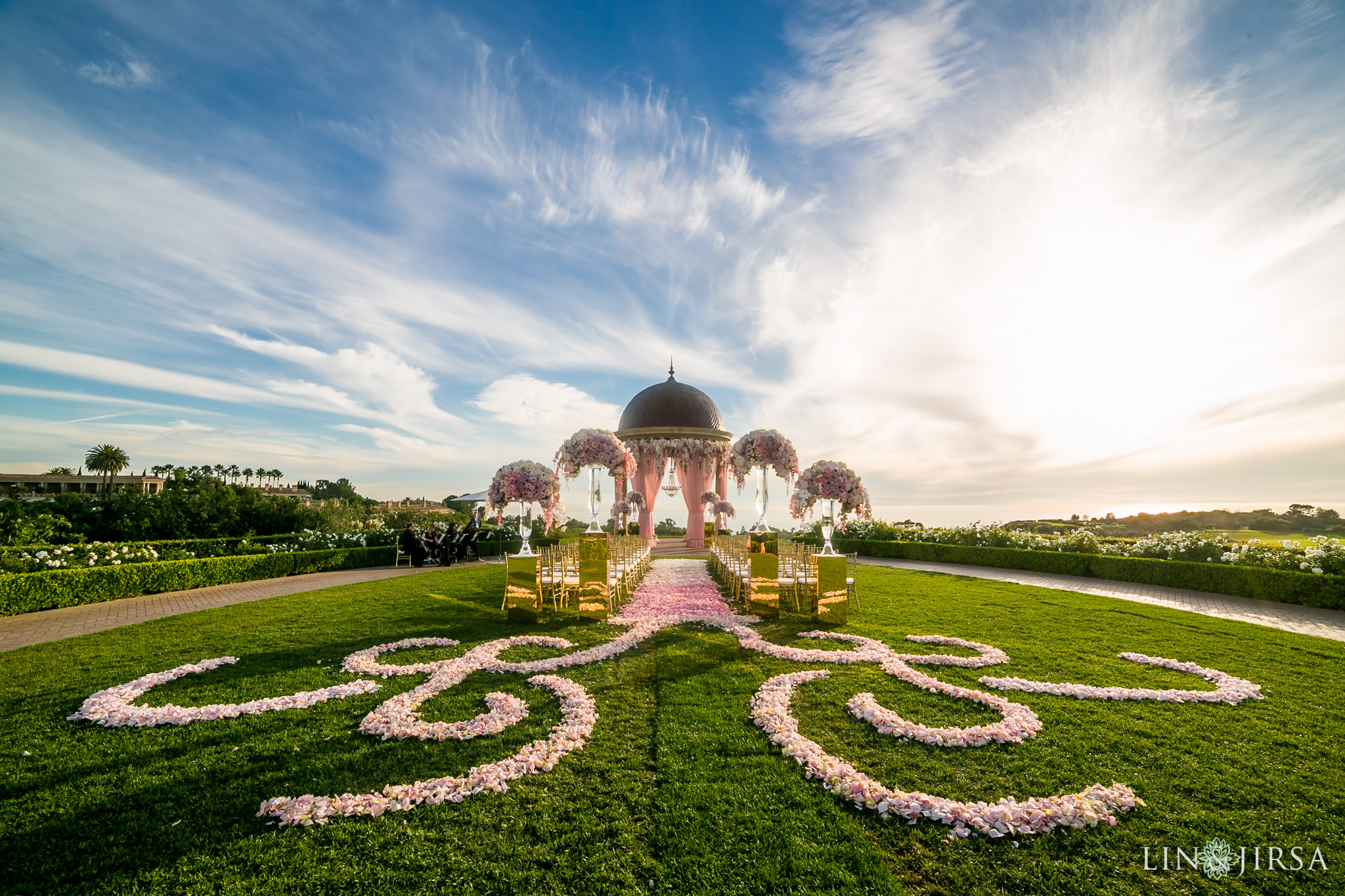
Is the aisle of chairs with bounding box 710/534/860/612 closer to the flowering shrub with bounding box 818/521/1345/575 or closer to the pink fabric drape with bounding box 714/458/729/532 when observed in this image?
the flowering shrub with bounding box 818/521/1345/575

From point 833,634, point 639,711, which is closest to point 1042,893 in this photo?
point 639,711

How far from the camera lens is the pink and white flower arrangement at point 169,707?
5.32m

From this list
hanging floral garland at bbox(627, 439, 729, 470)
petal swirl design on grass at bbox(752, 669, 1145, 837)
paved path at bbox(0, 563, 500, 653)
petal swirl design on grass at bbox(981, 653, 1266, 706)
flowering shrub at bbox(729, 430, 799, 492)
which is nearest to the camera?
petal swirl design on grass at bbox(752, 669, 1145, 837)

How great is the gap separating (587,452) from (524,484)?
12.3 ft

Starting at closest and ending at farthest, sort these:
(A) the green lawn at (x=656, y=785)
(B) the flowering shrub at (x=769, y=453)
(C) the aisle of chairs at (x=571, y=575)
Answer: (A) the green lawn at (x=656, y=785) < (C) the aisle of chairs at (x=571, y=575) < (B) the flowering shrub at (x=769, y=453)

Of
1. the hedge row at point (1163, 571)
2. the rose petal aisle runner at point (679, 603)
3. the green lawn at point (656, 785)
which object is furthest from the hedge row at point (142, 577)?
the hedge row at point (1163, 571)

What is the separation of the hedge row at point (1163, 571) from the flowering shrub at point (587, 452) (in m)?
7.29

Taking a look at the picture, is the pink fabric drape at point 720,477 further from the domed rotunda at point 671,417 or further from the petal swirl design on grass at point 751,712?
the petal swirl design on grass at point 751,712

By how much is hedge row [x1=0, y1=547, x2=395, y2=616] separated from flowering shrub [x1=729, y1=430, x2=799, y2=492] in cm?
1350

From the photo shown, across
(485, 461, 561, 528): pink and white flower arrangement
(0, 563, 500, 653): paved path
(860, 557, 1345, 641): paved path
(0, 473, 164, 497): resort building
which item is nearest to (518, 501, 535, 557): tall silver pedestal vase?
(485, 461, 561, 528): pink and white flower arrangement

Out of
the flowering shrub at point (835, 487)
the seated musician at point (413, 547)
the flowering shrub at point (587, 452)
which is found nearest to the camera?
the flowering shrub at point (835, 487)

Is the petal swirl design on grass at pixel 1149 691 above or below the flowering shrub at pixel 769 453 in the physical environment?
below

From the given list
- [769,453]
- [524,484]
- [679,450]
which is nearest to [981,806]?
[524,484]

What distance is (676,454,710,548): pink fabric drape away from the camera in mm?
Answer: 26297
